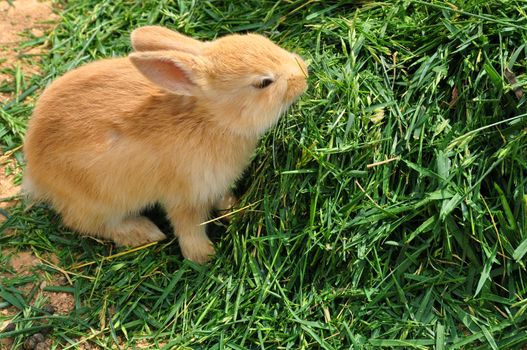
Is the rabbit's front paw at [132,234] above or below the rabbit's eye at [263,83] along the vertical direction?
below

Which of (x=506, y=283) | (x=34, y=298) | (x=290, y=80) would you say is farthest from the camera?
(x=34, y=298)

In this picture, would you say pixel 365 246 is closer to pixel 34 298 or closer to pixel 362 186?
pixel 362 186

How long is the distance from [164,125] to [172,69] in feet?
1.31

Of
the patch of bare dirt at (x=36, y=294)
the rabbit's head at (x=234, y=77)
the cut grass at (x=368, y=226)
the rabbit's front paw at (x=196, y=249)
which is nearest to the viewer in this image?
the cut grass at (x=368, y=226)

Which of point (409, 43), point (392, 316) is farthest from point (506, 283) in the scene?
point (409, 43)

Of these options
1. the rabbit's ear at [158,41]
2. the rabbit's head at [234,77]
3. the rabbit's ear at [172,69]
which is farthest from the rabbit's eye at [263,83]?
the rabbit's ear at [158,41]

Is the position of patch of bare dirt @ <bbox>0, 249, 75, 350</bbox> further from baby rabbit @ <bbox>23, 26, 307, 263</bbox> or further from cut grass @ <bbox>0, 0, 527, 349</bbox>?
baby rabbit @ <bbox>23, 26, 307, 263</bbox>

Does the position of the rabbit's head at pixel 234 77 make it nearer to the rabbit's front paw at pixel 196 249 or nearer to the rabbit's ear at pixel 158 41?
the rabbit's ear at pixel 158 41

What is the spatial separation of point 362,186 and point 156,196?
143 centimetres

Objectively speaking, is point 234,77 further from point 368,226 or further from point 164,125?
point 368,226

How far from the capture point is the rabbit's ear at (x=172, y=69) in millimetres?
4504

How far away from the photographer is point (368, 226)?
4.64 metres

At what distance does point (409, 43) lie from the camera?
5.11 meters

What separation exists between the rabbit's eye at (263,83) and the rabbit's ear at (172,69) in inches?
14.6
